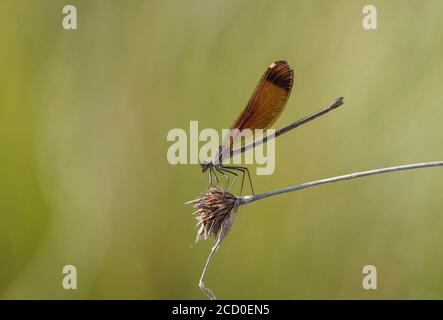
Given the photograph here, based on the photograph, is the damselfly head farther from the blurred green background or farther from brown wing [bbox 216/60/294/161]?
A: the blurred green background

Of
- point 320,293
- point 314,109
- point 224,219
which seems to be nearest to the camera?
point 224,219

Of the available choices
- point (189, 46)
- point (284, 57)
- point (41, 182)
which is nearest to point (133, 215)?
point (41, 182)

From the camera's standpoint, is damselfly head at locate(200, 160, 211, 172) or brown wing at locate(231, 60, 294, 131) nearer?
brown wing at locate(231, 60, 294, 131)

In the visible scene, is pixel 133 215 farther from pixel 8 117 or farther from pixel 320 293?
pixel 320 293

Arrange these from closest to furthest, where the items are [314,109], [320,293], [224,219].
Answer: [224,219] < [320,293] < [314,109]

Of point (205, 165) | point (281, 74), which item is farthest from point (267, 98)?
point (205, 165)

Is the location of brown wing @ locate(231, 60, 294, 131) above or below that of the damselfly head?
above

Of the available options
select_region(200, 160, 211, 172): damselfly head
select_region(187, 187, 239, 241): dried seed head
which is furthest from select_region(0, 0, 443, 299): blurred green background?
select_region(187, 187, 239, 241): dried seed head
